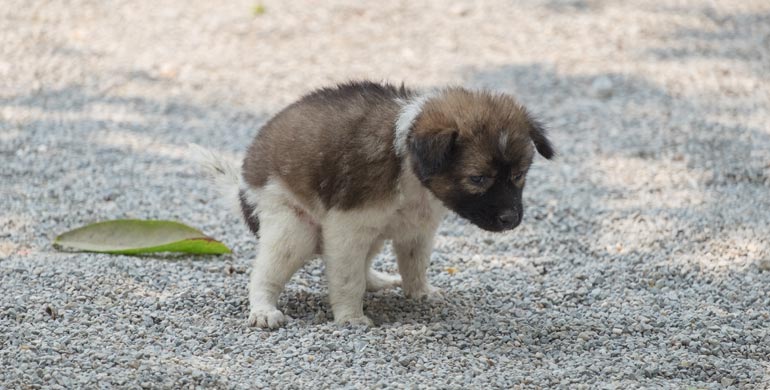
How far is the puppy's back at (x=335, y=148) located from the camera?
5.45m

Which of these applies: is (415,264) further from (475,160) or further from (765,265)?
(765,265)

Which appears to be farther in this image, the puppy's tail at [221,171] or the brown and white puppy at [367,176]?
the puppy's tail at [221,171]

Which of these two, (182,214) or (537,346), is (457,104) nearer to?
(537,346)

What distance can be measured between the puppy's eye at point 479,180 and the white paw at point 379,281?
1.32 meters

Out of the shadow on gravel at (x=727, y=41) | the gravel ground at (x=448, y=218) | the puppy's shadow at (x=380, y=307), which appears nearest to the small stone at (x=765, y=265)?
the gravel ground at (x=448, y=218)

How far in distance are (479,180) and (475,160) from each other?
0.11m

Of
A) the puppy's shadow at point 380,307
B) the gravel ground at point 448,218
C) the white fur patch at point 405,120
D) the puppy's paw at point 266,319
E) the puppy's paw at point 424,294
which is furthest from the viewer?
the puppy's paw at point 424,294

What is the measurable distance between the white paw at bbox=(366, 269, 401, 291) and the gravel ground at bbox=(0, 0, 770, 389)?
0.32 ft

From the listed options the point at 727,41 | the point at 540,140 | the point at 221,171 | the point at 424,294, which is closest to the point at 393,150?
the point at 540,140

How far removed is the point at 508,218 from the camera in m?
5.27

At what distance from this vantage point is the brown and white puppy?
528cm

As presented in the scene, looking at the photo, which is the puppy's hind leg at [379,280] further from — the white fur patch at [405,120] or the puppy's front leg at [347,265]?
the white fur patch at [405,120]

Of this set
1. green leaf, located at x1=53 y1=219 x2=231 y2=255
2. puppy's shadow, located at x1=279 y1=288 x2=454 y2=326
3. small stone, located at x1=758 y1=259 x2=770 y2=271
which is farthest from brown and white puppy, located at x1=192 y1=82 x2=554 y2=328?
small stone, located at x1=758 y1=259 x2=770 y2=271

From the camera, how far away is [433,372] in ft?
16.3
